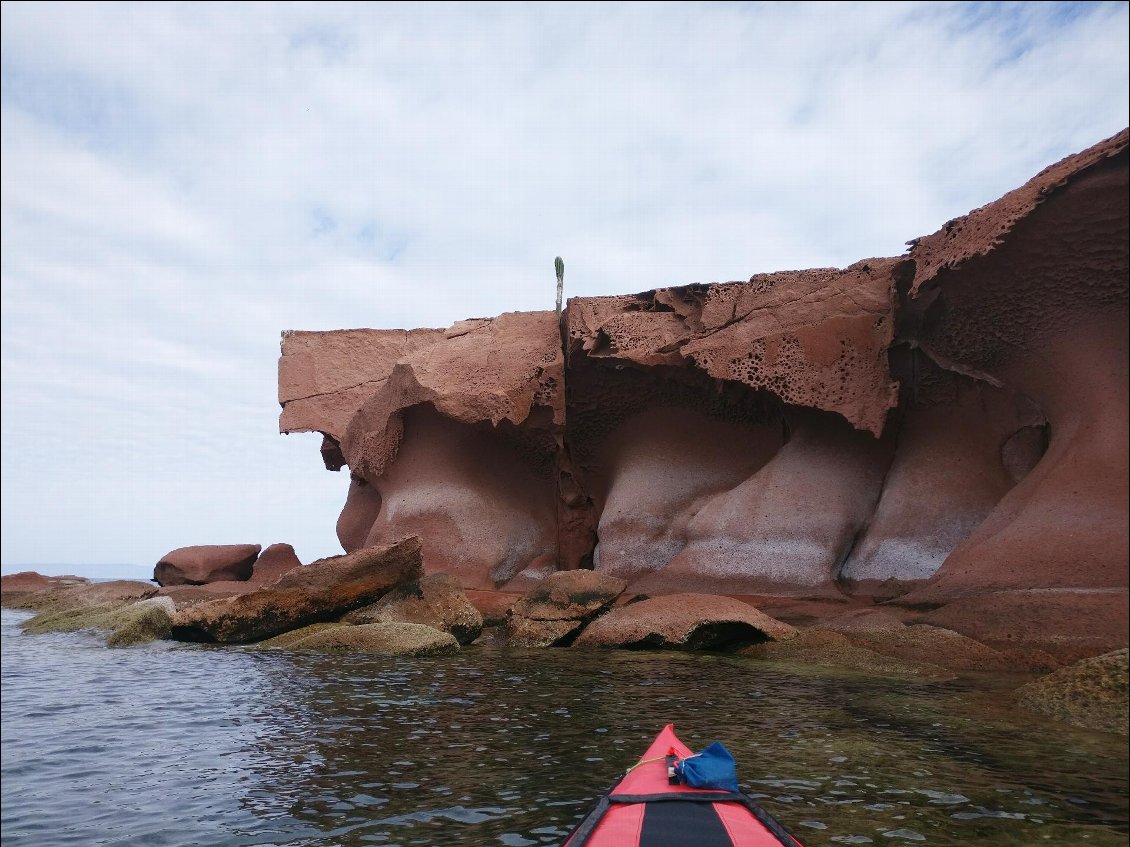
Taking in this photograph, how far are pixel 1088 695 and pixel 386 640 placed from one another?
874cm

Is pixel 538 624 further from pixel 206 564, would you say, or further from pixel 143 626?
pixel 206 564

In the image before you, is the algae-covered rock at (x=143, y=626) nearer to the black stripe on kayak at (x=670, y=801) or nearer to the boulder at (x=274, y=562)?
the boulder at (x=274, y=562)

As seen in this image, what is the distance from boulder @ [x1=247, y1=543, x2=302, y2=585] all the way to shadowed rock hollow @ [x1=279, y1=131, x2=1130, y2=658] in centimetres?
398

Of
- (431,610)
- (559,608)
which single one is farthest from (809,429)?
(431,610)

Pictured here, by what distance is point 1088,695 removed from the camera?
733cm

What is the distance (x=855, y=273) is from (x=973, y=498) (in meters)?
4.55

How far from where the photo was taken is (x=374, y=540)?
20562 millimetres

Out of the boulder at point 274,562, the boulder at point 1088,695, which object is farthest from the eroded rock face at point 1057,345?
the boulder at point 274,562

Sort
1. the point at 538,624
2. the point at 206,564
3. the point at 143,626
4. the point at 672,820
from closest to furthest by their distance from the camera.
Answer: the point at 672,820
the point at 538,624
the point at 143,626
the point at 206,564

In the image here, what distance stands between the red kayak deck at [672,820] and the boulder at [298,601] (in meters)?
9.61

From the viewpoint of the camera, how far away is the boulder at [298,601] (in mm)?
13578

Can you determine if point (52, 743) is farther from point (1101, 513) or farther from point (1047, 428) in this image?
point (1047, 428)

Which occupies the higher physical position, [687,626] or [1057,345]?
[1057,345]

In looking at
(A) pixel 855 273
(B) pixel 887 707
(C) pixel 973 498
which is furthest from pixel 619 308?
(B) pixel 887 707
